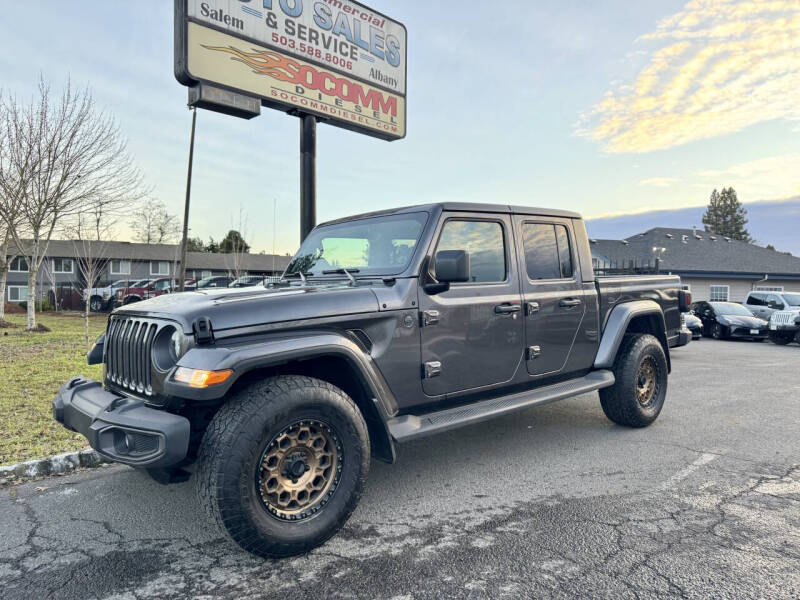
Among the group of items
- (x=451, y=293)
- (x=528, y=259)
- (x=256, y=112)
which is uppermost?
(x=256, y=112)

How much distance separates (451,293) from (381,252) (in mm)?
623

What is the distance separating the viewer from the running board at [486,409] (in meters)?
3.35

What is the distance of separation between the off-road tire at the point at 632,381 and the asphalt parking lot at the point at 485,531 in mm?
244

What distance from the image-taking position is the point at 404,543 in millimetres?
3014

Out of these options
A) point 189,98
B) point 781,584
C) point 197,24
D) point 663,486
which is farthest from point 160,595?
point 197,24

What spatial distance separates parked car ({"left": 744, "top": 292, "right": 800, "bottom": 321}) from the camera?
18.9 metres

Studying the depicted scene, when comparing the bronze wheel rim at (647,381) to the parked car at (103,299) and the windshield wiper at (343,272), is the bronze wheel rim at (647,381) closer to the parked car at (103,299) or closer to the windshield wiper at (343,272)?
the windshield wiper at (343,272)

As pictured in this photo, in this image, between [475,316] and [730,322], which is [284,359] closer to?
[475,316]

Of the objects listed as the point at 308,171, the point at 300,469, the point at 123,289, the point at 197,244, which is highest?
the point at 197,244

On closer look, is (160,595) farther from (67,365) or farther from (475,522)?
(67,365)

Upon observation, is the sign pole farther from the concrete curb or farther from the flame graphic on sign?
the concrete curb

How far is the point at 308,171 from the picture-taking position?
29.7ft

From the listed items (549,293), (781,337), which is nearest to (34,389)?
(549,293)

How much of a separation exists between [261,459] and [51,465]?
2.54m
